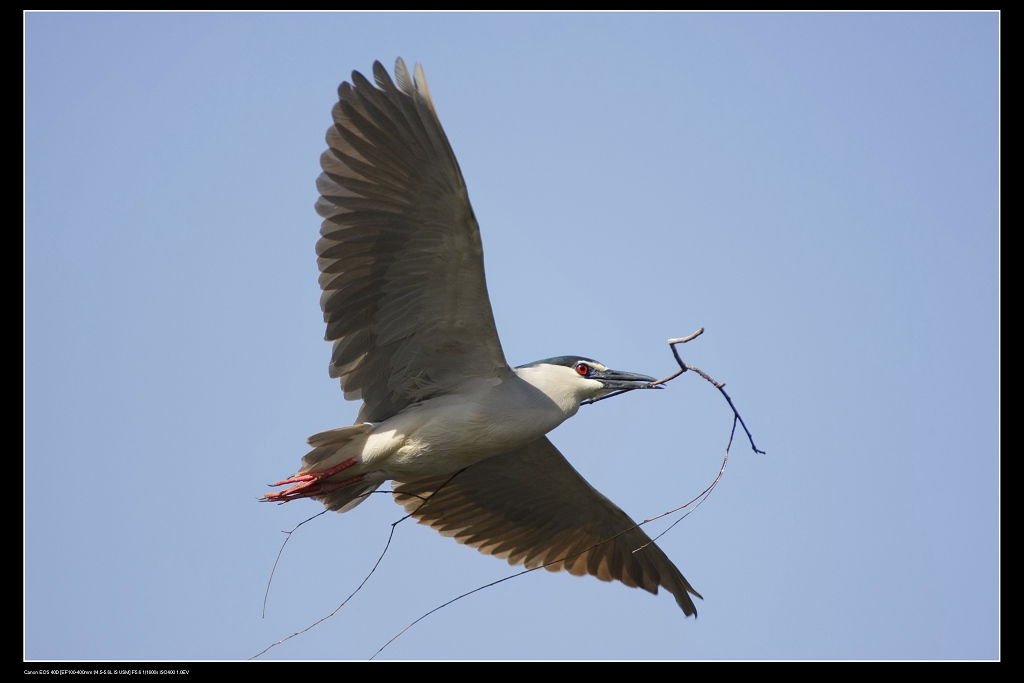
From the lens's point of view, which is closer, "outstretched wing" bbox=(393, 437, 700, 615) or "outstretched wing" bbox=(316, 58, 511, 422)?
"outstretched wing" bbox=(316, 58, 511, 422)

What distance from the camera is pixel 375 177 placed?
589 centimetres

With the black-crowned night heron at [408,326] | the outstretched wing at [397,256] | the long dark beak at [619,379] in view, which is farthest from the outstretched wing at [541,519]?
the outstretched wing at [397,256]

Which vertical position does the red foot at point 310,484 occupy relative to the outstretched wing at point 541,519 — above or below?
above

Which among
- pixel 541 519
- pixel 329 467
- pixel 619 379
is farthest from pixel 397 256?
pixel 541 519

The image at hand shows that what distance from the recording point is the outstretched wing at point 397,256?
5707 mm

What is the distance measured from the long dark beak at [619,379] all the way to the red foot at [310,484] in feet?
5.46

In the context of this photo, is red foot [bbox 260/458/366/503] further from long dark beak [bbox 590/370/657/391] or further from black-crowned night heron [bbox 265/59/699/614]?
long dark beak [bbox 590/370/657/391]

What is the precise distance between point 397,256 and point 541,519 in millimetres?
2800

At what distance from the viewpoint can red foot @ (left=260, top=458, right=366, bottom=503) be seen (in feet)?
20.7

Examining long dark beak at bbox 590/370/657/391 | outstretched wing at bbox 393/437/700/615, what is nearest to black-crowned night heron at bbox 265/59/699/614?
long dark beak at bbox 590/370/657/391

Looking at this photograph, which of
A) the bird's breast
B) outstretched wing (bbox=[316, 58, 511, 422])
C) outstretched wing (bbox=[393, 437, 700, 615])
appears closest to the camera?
outstretched wing (bbox=[316, 58, 511, 422])

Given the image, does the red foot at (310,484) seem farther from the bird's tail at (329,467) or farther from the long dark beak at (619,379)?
the long dark beak at (619,379)
